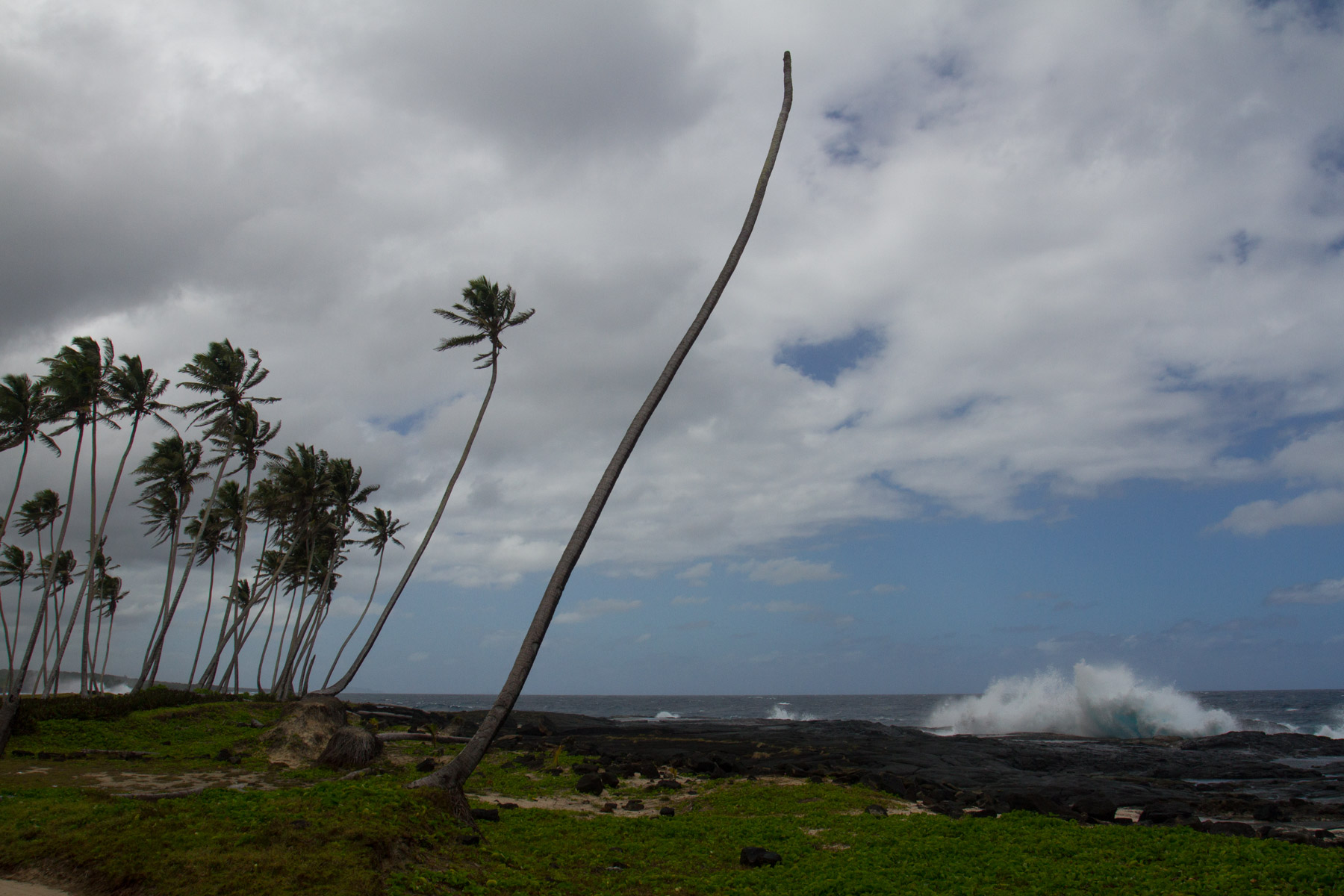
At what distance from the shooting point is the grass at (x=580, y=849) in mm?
7035

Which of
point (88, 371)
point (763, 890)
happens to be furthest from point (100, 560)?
point (763, 890)

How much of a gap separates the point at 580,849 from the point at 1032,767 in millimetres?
22456

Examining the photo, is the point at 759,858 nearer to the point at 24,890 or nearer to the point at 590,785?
the point at 590,785

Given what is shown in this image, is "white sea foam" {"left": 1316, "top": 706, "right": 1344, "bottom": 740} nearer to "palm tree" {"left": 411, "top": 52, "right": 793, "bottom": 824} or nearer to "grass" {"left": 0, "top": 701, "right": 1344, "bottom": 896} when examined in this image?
"grass" {"left": 0, "top": 701, "right": 1344, "bottom": 896}

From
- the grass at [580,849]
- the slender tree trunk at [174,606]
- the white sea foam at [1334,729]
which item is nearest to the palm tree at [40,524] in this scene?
the slender tree trunk at [174,606]

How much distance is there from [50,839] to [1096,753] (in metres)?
37.7

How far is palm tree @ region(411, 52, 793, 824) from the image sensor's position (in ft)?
33.0

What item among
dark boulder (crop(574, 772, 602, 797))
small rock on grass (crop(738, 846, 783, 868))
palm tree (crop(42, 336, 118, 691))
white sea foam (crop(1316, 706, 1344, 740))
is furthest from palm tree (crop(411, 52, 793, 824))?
white sea foam (crop(1316, 706, 1344, 740))

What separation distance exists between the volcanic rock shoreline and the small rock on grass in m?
5.96

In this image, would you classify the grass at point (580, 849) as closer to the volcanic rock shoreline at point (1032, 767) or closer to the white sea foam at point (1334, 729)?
the volcanic rock shoreline at point (1032, 767)

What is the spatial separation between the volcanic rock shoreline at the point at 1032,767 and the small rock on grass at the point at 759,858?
596 cm

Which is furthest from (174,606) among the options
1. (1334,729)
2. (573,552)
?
(1334,729)

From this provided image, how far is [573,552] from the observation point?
36.4ft

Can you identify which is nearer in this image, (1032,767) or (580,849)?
(580,849)
